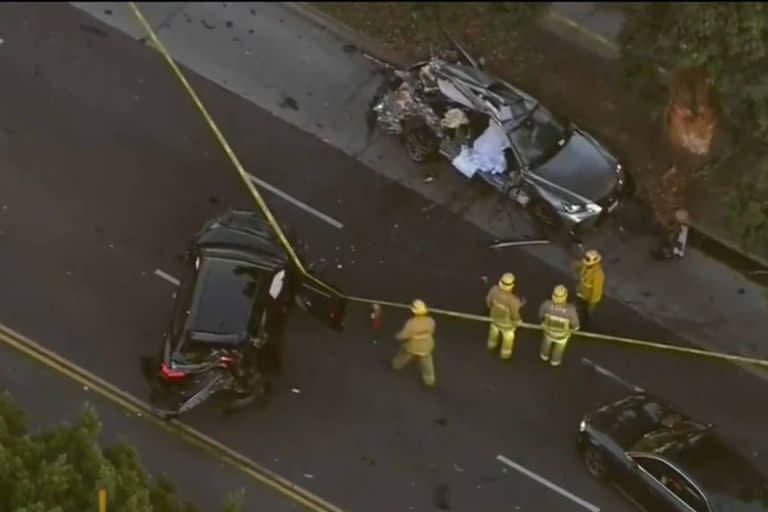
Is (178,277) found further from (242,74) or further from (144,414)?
(242,74)

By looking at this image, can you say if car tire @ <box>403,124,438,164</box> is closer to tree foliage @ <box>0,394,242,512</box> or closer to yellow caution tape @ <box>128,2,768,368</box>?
yellow caution tape @ <box>128,2,768,368</box>

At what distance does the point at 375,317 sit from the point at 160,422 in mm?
3303

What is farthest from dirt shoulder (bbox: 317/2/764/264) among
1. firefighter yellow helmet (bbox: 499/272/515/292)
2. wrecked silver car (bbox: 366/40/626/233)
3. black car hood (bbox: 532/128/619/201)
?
firefighter yellow helmet (bbox: 499/272/515/292)

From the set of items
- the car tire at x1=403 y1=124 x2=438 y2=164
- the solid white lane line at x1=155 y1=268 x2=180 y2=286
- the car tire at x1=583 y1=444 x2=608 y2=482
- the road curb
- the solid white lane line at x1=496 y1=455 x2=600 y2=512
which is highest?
the road curb

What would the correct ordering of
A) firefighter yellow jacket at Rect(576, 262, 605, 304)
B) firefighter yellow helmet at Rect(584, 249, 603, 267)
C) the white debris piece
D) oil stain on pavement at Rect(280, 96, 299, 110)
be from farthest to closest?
1. oil stain on pavement at Rect(280, 96, 299, 110)
2. firefighter yellow jacket at Rect(576, 262, 605, 304)
3. the white debris piece
4. firefighter yellow helmet at Rect(584, 249, 603, 267)

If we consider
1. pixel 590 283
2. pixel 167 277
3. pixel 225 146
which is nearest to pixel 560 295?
pixel 590 283

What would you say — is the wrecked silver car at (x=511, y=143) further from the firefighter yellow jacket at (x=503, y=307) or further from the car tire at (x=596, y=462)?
the car tire at (x=596, y=462)

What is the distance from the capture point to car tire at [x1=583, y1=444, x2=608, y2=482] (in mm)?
15156

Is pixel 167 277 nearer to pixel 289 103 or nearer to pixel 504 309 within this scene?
pixel 289 103

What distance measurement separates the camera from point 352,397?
15977 mm

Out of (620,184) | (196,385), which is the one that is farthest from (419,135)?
(196,385)

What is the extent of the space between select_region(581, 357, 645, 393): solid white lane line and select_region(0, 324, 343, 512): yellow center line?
13.8 feet

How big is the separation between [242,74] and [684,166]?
24.0 ft

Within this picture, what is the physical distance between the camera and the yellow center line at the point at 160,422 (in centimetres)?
1512
